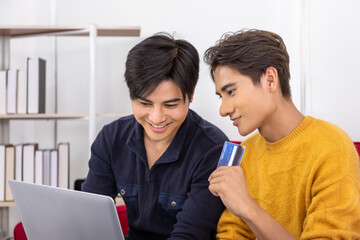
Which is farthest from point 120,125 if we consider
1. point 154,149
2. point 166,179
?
point 166,179

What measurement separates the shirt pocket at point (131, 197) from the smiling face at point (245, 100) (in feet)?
1.40

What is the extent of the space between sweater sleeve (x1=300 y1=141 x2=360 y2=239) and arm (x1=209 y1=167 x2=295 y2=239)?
0.23ft

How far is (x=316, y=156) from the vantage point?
1043 mm

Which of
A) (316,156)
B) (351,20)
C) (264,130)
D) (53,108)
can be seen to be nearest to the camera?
(316,156)

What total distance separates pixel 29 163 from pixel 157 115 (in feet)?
3.94

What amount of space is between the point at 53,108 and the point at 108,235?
1630 mm

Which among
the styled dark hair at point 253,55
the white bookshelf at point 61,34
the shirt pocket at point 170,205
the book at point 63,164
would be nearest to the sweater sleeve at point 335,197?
the styled dark hair at point 253,55

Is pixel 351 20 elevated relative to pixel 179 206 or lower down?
elevated

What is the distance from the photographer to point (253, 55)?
1124 mm

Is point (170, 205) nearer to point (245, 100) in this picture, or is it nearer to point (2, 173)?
point (245, 100)

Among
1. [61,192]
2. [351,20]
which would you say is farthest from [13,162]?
[351,20]

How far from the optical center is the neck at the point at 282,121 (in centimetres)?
114

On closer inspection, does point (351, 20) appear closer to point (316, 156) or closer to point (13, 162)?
point (316, 156)

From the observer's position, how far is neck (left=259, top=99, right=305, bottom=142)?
1.14m
